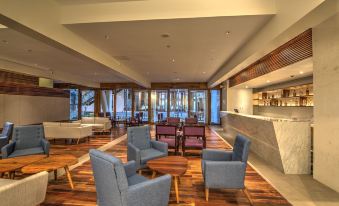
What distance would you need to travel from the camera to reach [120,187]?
1883 mm

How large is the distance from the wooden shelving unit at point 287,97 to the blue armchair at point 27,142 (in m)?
7.81

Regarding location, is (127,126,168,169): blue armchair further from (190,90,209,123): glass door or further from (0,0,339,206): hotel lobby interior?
(190,90,209,123): glass door

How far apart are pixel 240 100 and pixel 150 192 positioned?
8.76 m

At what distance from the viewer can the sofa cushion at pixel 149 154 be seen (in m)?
3.69

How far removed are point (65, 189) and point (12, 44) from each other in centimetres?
423

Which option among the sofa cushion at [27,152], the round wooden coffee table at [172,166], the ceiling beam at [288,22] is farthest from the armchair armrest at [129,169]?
the ceiling beam at [288,22]

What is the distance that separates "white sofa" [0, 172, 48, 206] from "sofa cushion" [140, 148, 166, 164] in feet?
5.90

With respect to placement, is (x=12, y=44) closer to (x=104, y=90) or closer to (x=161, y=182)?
(x=161, y=182)

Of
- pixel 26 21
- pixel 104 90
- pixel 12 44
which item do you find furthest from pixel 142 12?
pixel 104 90

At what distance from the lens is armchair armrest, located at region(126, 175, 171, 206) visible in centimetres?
195

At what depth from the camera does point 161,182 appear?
218 centimetres

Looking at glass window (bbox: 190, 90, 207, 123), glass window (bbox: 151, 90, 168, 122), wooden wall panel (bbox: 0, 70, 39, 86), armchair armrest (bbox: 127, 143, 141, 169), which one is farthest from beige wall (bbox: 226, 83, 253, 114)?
wooden wall panel (bbox: 0, 70, 39, 86)

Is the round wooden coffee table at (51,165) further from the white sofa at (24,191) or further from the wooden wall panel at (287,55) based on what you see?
the wooden wall panel at (287,55)

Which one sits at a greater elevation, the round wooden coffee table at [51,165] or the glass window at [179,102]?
the glass window at [179,102]
